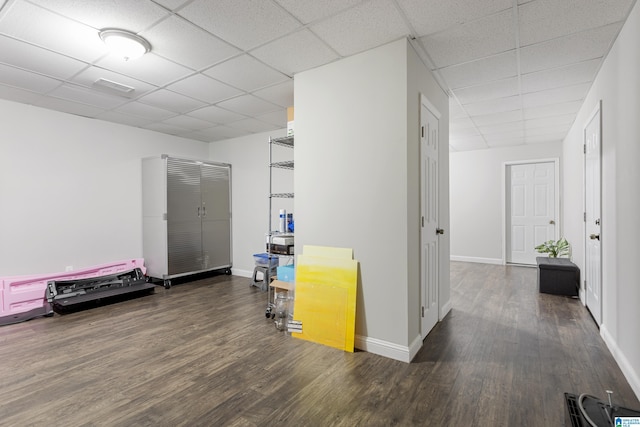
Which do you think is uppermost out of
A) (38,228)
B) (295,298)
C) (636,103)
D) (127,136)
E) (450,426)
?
(127,136)

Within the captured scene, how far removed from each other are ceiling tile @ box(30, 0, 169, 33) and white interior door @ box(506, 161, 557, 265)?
666cm

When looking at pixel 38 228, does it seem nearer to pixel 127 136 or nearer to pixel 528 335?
pixel 127 136

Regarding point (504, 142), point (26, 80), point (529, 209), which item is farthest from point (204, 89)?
point (529, 209)

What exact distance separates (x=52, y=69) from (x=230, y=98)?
1652mm

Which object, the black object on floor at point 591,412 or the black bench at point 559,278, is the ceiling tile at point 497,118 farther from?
the black object on floor at point 591,412

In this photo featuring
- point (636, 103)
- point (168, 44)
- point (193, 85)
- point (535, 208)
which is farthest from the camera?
point (535, 208)

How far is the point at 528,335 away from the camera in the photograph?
2.96 meters

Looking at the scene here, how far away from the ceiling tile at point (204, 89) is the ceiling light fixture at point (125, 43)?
64cm

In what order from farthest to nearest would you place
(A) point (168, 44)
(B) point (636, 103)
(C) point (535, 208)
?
(C) point (535, 208), (A) point (168, 44), (B) point (636, 103)

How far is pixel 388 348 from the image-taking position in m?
2.54

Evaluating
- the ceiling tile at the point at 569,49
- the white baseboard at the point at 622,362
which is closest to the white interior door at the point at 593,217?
the white baseboard at the point at 622,362

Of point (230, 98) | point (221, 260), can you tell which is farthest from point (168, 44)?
point (221, 260)

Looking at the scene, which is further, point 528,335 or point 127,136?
point 127,136

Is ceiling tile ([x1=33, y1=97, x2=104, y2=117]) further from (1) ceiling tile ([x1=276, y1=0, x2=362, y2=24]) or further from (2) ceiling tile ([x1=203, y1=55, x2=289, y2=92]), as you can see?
(1) ceiling tile ([x1=276, y1=0, x2=362, y2=24])
